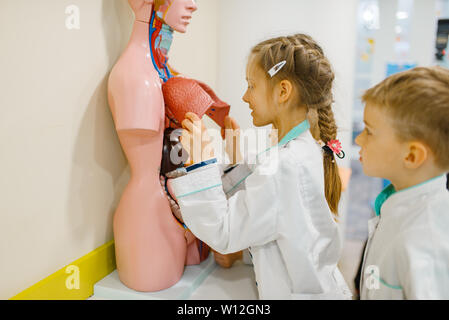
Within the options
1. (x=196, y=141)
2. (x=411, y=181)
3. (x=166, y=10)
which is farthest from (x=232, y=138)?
(x=411, y=181)

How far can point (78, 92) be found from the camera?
0.83 meters

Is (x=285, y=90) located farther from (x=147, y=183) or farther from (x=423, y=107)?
(x=147, y=183)

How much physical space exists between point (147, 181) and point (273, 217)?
0.33 meters

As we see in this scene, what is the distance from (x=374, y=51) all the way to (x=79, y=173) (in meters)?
1.90

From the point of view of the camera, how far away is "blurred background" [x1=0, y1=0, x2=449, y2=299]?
70 centimetres

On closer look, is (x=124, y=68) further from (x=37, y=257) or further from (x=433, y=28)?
(x=433, y=28)

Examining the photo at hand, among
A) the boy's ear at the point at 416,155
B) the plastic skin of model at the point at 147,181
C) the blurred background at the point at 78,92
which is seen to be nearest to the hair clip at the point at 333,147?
the blurred background at the point at 78,92

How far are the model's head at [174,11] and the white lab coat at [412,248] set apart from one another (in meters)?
0.62

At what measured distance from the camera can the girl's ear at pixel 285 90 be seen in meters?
0.75

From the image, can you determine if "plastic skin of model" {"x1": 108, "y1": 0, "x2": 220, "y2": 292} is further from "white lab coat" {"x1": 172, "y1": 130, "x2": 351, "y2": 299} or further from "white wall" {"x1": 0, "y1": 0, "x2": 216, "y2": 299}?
"white lab coat" {"x1": 172, "y1": 130, "x2": 351, "y2": 299}

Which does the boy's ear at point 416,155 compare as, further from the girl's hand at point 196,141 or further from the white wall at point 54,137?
the white wall at point 54,137

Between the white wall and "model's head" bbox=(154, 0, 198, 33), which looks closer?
the white wall

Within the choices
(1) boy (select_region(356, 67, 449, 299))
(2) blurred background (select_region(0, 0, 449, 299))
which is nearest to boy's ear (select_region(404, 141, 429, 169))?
(1) boy (select_region(356, 67, 449, 299))

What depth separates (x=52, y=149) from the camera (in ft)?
2.54
